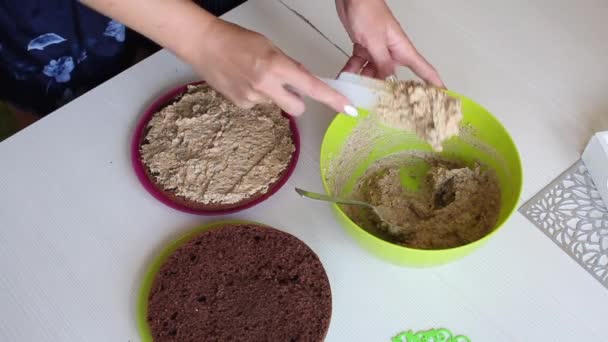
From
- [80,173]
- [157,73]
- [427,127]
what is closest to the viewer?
[427,127]

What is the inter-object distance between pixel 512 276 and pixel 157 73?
2.40 feet

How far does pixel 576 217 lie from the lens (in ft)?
2.81

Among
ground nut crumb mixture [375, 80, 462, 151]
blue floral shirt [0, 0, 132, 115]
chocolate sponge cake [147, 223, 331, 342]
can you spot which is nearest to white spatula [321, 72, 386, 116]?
ground nut crumb mixture [375, 80, 462, 151]

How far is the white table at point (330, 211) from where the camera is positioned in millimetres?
774

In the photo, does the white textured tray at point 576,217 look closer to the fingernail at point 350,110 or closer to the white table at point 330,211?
the white table at point 330,211

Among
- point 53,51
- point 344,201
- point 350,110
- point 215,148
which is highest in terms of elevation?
point 350,110

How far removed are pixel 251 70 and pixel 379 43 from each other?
25cm

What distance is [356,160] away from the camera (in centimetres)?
91

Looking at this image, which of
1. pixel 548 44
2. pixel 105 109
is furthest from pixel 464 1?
pixel 105 109

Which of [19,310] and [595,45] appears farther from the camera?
[595,45]

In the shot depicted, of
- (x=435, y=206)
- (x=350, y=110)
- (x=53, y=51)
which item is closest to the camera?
(x=350, y=110)

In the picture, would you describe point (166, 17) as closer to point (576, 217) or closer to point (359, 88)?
point (359, 88)

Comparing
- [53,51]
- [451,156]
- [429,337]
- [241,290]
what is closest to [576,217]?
[451,156]

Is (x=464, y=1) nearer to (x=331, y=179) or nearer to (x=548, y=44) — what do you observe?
(x=548, y=44)
